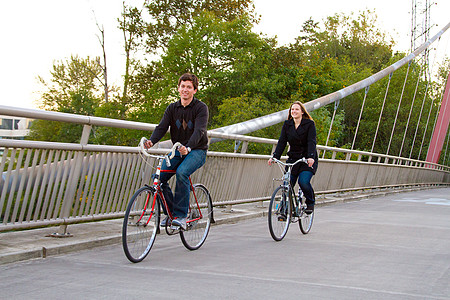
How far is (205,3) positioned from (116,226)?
39481 mm

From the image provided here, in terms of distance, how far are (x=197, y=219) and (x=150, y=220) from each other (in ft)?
Answer: 2.86

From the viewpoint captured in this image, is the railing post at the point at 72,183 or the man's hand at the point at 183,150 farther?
the railing post at the point at 72,183

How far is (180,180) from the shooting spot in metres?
6.30

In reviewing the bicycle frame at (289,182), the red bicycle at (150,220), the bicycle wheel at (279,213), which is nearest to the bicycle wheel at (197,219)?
the red bicycle at (150,220)

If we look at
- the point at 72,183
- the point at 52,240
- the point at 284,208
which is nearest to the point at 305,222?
the point at 284,208

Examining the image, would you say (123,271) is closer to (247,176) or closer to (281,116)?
(247,176)

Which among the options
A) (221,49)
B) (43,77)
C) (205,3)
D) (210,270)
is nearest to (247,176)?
(210,270)

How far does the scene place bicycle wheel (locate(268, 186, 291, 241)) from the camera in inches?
301

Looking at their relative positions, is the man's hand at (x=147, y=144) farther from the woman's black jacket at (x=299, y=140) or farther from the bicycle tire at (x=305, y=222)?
the bicycle tire at (x=305, y=222)

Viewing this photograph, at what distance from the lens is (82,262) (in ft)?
18.4

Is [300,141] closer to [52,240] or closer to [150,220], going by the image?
[150,220]

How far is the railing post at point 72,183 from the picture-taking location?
252 inches

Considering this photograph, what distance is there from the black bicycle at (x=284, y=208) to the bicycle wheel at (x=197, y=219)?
91 cm

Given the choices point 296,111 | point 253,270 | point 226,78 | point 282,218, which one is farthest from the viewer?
point 226,78
